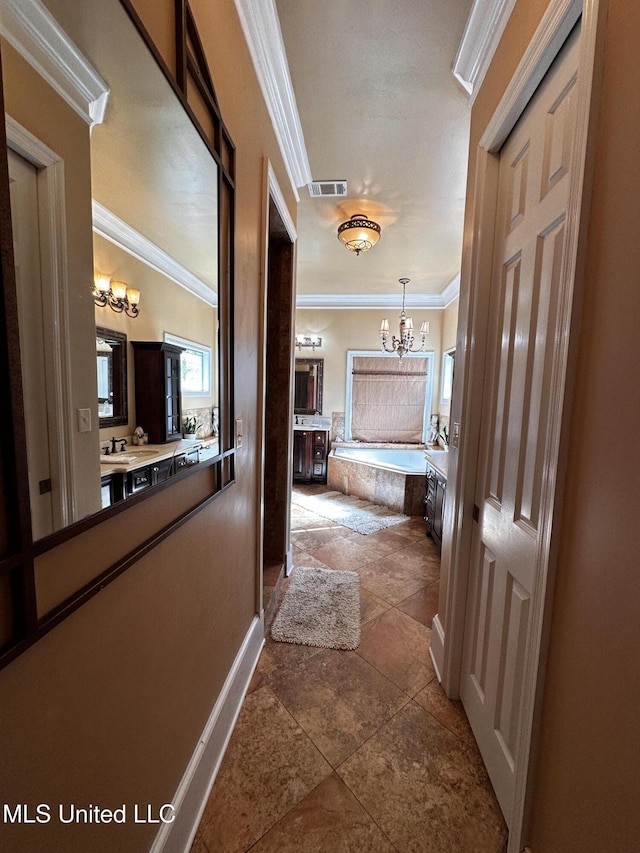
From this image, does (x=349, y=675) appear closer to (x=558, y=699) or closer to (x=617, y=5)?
(x=558, y=699)

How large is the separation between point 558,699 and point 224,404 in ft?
4.26

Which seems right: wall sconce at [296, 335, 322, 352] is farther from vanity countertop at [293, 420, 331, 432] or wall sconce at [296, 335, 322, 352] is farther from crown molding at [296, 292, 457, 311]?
vanity countertop at [293, 420, 331, 432]

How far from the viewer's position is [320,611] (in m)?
2.13

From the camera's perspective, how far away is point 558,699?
0.81 m

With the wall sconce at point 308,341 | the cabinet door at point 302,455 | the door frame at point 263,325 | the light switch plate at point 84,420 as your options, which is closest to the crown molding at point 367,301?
the wall sconce at point 308,341

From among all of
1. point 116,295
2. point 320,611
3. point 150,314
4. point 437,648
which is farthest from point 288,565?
point 116,295

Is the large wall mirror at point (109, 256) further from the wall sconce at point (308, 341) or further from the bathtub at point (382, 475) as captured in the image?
the wall sconce at point (308, 341)

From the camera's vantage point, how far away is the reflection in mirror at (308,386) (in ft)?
17.7

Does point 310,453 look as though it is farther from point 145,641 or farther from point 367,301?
point 145,641

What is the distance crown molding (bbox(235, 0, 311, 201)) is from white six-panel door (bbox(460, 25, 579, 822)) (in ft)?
3.55

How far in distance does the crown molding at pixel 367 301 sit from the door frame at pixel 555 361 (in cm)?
384

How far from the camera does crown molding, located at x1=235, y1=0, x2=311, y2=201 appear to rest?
127cm

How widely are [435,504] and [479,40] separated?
9.50 feet

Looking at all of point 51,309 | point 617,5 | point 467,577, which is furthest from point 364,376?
point 51,309
